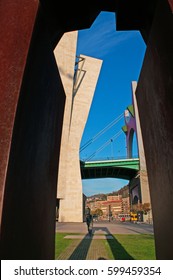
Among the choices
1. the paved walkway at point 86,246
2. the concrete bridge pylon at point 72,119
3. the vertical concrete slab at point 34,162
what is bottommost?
the paved walkway at point 86,246

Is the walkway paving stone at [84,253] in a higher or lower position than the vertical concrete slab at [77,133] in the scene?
lower

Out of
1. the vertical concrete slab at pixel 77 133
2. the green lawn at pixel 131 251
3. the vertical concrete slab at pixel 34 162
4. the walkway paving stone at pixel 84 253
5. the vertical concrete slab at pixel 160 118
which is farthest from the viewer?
the vertical concrete slab at pixel 77 133

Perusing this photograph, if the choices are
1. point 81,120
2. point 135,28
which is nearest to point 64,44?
point 81,120

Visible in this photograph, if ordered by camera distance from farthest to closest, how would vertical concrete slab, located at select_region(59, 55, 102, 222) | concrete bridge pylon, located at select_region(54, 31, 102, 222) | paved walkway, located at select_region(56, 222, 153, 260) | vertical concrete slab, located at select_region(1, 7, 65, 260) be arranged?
1. vertical concrete slab, located at select_region(59, 55, 102, 222)
2. concrete bridge pylon, located at select_region(54, 31, 102, 222)
3. paved walkway, located at select_region(56, 222, 153, 260)
4. vertical concrete slab, located at select_region(1, 7, 65, 260)

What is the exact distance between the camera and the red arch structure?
179 cm

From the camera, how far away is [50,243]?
8.56 ft

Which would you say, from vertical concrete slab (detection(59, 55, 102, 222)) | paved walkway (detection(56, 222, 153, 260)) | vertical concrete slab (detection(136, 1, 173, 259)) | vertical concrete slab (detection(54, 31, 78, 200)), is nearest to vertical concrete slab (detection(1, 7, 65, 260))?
vertical concrete slab (detection(136, 1, 173, 259))

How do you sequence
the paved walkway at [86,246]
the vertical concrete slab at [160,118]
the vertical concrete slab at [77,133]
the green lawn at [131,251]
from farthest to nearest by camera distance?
the vertical concrete slab at [77,133]
the paved walkway at [86,246]
the green lawn at [131,251]
the vertical concrete slab at [160,118]

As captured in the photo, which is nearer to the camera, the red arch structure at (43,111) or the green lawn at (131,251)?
the red arch structure at (43,111)

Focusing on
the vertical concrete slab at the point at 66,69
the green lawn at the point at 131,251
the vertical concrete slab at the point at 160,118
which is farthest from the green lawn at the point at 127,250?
the vertical concrete slab at the point at 66,69

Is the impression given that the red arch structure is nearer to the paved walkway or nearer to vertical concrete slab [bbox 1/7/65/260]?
vertical concrete slab [bbox 1/7/65/260]

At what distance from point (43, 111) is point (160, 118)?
124cm

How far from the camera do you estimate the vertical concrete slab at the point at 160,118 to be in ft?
6.66

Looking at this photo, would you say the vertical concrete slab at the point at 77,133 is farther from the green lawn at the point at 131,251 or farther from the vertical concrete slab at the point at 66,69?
the green lawn at the point at 131,251
